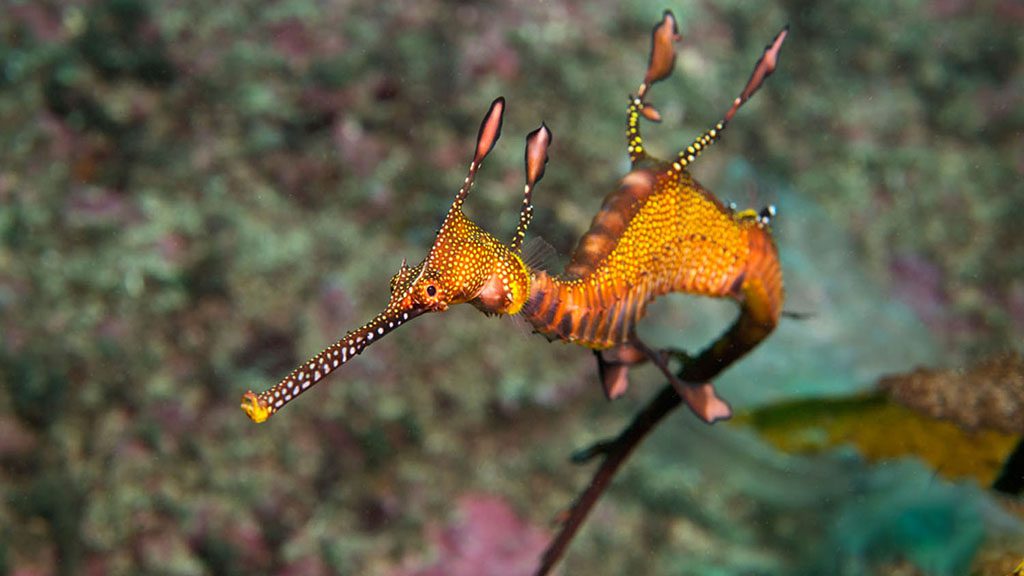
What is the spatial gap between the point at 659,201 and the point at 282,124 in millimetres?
3568

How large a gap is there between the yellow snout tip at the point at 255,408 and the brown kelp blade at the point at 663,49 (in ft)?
4.14

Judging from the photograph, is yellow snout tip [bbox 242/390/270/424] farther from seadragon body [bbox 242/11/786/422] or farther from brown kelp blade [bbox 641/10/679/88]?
brown kelp blade [bbox 641/10/679/88]

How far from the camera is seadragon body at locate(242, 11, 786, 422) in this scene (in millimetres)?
1427

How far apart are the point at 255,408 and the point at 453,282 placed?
15.7 inches

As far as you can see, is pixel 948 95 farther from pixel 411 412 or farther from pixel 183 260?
pixel 183 260

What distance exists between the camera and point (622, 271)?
180cm

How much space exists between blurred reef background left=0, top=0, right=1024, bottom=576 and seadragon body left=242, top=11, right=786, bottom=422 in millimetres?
1901

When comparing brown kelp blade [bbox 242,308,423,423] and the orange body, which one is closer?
brown kelp blade [bbox 242,308,423,423]

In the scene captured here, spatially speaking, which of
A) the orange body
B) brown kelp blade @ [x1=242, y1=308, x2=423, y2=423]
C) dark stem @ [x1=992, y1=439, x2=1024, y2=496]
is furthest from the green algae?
brown kelp blade @ [x1=242, y1=308, x2=423, y2=423]

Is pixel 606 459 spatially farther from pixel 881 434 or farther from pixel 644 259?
pixel 881 434

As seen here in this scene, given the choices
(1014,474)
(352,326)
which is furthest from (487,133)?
(352,326)

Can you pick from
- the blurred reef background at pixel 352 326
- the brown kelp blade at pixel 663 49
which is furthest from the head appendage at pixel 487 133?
the blurred reef background at pixel 352 326

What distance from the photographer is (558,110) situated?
491cm

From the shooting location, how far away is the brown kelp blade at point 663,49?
2.01 m
